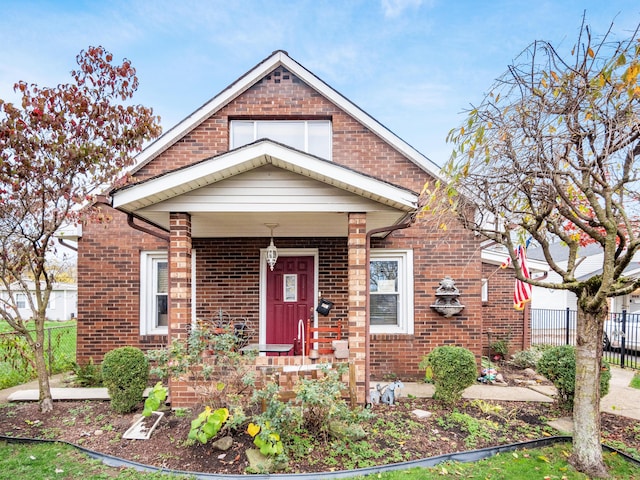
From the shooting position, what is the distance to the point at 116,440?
4.48 metres

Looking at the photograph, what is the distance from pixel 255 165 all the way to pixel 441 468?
13.5 feet

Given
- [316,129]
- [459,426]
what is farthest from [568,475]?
[316,129]

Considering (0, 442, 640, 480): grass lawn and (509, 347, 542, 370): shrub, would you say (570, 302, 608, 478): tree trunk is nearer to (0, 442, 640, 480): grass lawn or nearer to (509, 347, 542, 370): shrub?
(0, 442, 640, 480): grass lawn

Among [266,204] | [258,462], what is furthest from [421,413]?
[266,204]

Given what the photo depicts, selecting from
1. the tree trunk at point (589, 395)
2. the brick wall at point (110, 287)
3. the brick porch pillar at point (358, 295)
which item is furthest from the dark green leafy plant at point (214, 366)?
the tree trunk at point (589, 395)

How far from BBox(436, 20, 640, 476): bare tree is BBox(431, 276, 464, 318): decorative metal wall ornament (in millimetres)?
3197

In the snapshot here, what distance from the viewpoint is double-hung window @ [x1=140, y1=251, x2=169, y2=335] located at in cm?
765

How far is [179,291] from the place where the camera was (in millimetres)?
5273

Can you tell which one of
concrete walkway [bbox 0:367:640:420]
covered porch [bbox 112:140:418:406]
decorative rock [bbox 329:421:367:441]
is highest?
covered porch [bbox 112:140:418:406]

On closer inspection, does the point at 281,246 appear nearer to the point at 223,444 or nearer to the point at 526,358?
the point at 223,444

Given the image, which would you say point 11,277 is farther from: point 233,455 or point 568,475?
point 568,475

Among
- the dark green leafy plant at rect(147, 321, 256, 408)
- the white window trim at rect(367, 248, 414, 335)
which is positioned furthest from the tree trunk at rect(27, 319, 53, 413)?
the white window trim at rect(367, 248, 414, 335)

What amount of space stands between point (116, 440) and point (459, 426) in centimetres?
417

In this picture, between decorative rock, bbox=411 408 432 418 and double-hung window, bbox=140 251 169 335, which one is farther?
double-hung window, bbox=140 251 169 335
